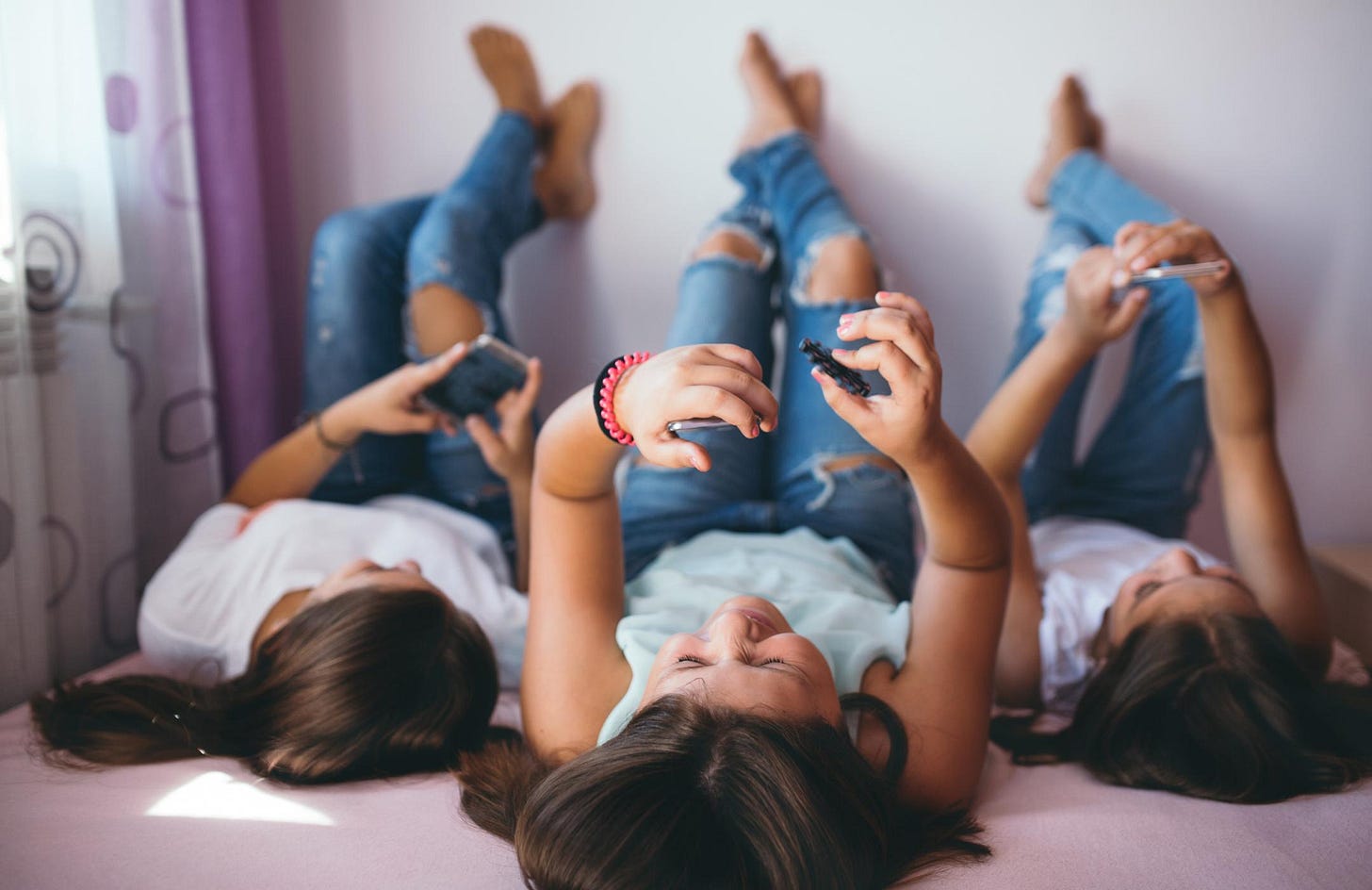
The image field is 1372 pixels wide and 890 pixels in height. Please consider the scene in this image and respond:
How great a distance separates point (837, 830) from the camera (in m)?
0.62

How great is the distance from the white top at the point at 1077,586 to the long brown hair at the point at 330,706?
65 cm

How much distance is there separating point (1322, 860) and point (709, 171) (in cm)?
130

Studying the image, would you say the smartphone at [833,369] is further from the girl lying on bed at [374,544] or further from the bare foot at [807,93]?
the bare foot at [807,93]

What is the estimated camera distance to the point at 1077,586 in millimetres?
1100

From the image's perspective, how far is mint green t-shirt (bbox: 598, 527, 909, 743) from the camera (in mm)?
792

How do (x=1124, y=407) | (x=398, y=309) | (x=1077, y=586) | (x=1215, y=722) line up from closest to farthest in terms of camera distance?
Answer: (x=1215, y=722), (x=1077, y=586), (x=1124, y=407), (x=398, y=309)

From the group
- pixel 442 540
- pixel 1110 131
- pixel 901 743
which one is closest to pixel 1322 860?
pixel 901 743

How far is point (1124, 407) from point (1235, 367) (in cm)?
28

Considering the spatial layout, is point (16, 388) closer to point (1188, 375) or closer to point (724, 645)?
point (724, 645)

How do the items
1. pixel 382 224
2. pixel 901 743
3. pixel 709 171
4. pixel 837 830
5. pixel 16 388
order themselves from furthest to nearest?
pixel 709 171
pixel 382 224
pixel 16 388
pixel 901 743
pixel 837 830

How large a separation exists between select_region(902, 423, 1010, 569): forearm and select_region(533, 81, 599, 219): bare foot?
108 cm

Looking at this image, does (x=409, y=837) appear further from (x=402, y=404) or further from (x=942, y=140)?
(x=942, y=140)

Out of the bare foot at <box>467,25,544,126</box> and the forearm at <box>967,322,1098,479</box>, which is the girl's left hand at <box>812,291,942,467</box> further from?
the bare foot at <box>467,25,544,126</box>

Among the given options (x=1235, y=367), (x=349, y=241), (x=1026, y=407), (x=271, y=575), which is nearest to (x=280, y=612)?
(x=271, y=575)
